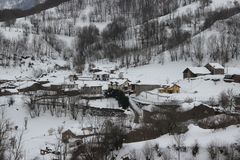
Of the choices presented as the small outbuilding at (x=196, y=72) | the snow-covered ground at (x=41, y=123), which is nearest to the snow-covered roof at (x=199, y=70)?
the small outbuilding at (x=196, y=72)

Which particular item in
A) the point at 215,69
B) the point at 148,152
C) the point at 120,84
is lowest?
the point at 148,152

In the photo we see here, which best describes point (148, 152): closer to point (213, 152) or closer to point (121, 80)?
point (213, 152)

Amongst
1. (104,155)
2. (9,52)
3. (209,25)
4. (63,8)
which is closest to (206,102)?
(104,155)

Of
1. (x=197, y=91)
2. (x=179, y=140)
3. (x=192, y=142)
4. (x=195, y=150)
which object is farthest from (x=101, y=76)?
(x=195, y=150)

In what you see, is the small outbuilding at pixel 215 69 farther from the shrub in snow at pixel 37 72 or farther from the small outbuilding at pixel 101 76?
the shrub in snow at pixel 37 72

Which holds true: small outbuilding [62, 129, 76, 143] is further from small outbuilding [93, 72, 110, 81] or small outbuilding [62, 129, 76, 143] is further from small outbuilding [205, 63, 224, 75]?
small outbuilding [93, 72, 110, 81]

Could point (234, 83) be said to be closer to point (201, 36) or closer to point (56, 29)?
point (201, 36)

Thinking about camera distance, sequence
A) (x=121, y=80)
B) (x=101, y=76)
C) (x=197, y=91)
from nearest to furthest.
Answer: (x=197, y=91), (x=121, y=80), (x=101, y=76)

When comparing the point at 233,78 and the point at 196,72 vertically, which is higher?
the point at 196,72

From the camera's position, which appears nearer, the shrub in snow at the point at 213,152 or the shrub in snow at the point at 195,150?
the shrub in snow at the point at 213,152
